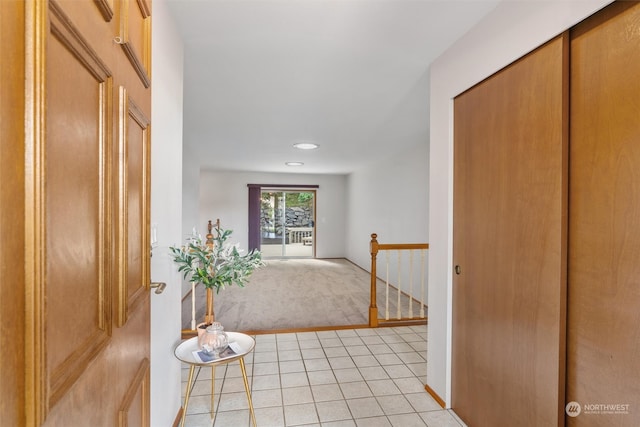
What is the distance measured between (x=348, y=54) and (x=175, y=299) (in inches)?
74.2

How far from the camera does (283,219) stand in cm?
839

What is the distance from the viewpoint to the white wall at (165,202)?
139 centimetres

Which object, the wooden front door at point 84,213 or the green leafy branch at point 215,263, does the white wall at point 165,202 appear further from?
the wooden front door at point 84,213

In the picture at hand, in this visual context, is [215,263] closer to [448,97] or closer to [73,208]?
[73,208]

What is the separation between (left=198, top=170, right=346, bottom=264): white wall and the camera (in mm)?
7762

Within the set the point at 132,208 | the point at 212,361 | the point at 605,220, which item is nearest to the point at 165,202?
the point at 132,208

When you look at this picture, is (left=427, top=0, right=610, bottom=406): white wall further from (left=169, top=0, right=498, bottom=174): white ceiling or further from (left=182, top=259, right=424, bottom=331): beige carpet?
(left=182, top=259, right=424, bottom=331): beige carpet

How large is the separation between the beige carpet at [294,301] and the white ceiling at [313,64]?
7.66 ft

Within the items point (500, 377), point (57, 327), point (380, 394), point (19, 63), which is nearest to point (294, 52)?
point (19, 63)

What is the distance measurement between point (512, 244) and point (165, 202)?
1.77 m

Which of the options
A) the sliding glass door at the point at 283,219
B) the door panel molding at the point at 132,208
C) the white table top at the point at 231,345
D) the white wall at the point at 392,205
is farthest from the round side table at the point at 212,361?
the sliding glass door at the point at 283,219

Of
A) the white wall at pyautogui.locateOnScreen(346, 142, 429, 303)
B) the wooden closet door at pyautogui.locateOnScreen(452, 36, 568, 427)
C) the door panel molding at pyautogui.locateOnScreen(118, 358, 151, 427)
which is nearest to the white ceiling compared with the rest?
the wooden closet door at pyautogui.locateOnScreen(452, 36, 568, 427)

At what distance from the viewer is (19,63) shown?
16.5 inches

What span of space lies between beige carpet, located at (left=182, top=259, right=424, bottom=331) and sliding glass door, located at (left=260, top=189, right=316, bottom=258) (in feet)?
5.77
